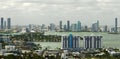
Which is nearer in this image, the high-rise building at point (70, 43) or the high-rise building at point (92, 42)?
the high-rise building at point (70, 43)

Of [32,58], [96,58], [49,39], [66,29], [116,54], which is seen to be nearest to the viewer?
[32,58]

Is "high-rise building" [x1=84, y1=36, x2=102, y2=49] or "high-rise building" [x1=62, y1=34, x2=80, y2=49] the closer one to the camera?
"high-rise building" [x1=62, y1=34, x2=80, y2=49]

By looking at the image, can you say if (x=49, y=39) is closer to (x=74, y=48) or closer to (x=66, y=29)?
(x=74, y=48)

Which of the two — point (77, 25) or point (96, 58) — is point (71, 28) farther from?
point (96, 58)

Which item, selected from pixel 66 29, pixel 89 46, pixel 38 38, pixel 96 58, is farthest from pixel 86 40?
pixel 66 29

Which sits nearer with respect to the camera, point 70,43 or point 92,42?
point 70,43

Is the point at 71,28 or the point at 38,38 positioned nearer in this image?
the point at 38,38

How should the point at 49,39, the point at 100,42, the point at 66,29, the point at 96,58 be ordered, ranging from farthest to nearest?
1. the point at 66,29
2. the point at 49,39
3. the point at 100,42
4. the point at 96,58
